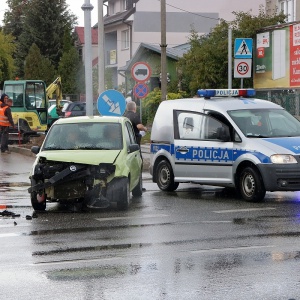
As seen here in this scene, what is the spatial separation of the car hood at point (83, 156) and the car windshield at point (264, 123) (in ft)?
8.06

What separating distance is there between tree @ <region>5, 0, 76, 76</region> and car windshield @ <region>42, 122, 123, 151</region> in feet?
254

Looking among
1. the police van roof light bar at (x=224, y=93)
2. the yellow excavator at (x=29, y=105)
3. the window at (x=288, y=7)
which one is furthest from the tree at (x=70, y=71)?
the police van roof light bar at (x=224, y=93)

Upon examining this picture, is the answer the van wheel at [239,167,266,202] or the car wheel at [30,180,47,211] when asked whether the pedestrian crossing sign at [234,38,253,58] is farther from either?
the car wheel at [30,180,47,211]

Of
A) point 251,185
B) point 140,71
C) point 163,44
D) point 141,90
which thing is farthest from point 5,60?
point 251,185

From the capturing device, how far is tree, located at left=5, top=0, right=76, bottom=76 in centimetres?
9388

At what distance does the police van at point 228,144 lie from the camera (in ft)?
51.6

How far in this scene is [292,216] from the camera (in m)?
14.0

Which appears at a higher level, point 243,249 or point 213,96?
point 213,96

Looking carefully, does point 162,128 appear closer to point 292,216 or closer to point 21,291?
point 292,216

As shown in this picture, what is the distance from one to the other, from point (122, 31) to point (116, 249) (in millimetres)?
62832

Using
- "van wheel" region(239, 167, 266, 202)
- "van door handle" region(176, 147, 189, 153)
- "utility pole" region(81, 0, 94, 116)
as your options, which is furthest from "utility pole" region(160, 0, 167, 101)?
"van wheel" region(239, 167, 266, 202)

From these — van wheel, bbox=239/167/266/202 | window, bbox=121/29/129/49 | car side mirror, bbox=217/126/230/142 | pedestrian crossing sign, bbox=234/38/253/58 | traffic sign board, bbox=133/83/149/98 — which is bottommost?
van wheel, bbox=239/167/266/202

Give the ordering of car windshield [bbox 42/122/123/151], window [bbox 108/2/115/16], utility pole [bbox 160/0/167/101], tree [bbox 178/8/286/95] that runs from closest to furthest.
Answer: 1. car windshield [bbox 42/122/123/151]
2. utility pole [bbox 160/0/167/101]
3. tree [bbox 178/8/286/95]
4. window [bbox 108/2/115/16]

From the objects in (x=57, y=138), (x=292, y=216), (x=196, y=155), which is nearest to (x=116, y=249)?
(x=292, y=216)
